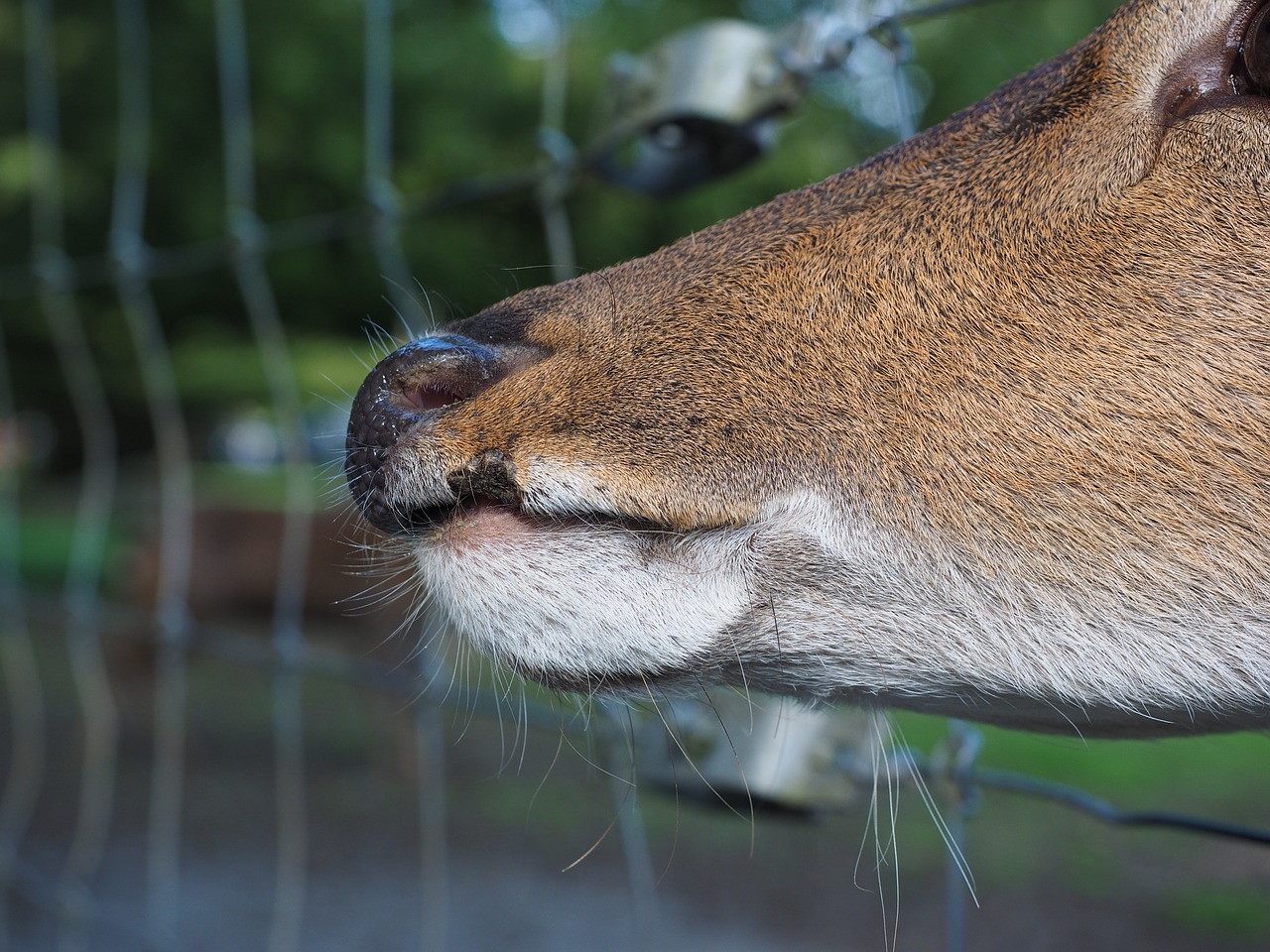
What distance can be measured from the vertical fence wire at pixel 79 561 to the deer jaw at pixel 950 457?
1.93 metres

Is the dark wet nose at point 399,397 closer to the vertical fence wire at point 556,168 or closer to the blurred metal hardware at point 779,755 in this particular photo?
the blurred metal hardware at point 779,755

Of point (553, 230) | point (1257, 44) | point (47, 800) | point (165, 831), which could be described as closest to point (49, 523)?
point (47, 800)

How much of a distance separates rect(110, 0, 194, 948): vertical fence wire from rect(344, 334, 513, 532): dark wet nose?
148 centimetres

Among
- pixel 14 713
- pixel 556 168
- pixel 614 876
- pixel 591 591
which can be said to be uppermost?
pixel 14 713

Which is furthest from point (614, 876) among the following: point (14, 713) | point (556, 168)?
point (14, 713)

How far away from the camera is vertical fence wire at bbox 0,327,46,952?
3551 millimetres

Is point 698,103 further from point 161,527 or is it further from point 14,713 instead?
point 14,713

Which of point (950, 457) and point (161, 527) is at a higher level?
point (161, 527)

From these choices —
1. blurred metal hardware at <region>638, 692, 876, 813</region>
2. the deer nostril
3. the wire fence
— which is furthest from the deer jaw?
blurred metal hardware at <region>638, 692, 876, 813</region>

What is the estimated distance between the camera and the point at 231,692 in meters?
8.74

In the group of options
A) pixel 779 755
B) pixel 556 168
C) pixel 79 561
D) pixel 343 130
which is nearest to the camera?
pixel 779 755

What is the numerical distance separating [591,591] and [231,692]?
326 inches

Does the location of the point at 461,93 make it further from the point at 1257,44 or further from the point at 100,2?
the point at 1257,44

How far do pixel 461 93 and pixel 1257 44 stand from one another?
848 centimetres
